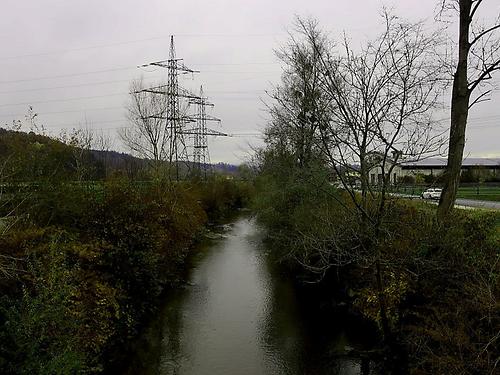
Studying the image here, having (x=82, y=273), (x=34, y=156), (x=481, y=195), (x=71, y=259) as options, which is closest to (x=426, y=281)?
(x=82, y=273)

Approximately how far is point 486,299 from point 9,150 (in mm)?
11355

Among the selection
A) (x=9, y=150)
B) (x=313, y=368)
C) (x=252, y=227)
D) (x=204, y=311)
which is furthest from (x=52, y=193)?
(x=252, y=227)

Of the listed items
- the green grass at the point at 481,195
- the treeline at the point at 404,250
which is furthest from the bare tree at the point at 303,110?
the green grass at the point at 481,195

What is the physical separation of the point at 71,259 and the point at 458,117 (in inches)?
360

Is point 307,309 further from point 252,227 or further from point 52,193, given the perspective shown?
point 252,227

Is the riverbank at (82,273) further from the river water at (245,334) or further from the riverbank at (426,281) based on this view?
the riverbank at (426,281)

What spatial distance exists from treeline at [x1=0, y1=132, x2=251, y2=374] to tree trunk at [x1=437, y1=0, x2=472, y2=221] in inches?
306

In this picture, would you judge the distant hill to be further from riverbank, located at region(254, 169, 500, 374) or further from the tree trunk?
the tree trunk

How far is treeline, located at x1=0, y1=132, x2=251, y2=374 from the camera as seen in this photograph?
691 centimetres

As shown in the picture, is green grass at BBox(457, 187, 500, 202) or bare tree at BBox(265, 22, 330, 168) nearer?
bare tree at BBox(265, 22, 330, 168)

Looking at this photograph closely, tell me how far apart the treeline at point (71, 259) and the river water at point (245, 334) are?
85 cm

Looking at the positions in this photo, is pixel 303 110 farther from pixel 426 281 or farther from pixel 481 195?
pixel 481 195

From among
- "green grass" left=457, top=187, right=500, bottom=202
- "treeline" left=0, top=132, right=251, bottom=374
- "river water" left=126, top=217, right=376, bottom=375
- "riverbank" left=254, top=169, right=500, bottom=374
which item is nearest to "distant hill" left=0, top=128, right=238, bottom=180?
"treeline" left=0, top=132, right=251, bottom=374

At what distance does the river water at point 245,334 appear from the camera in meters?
9.77
